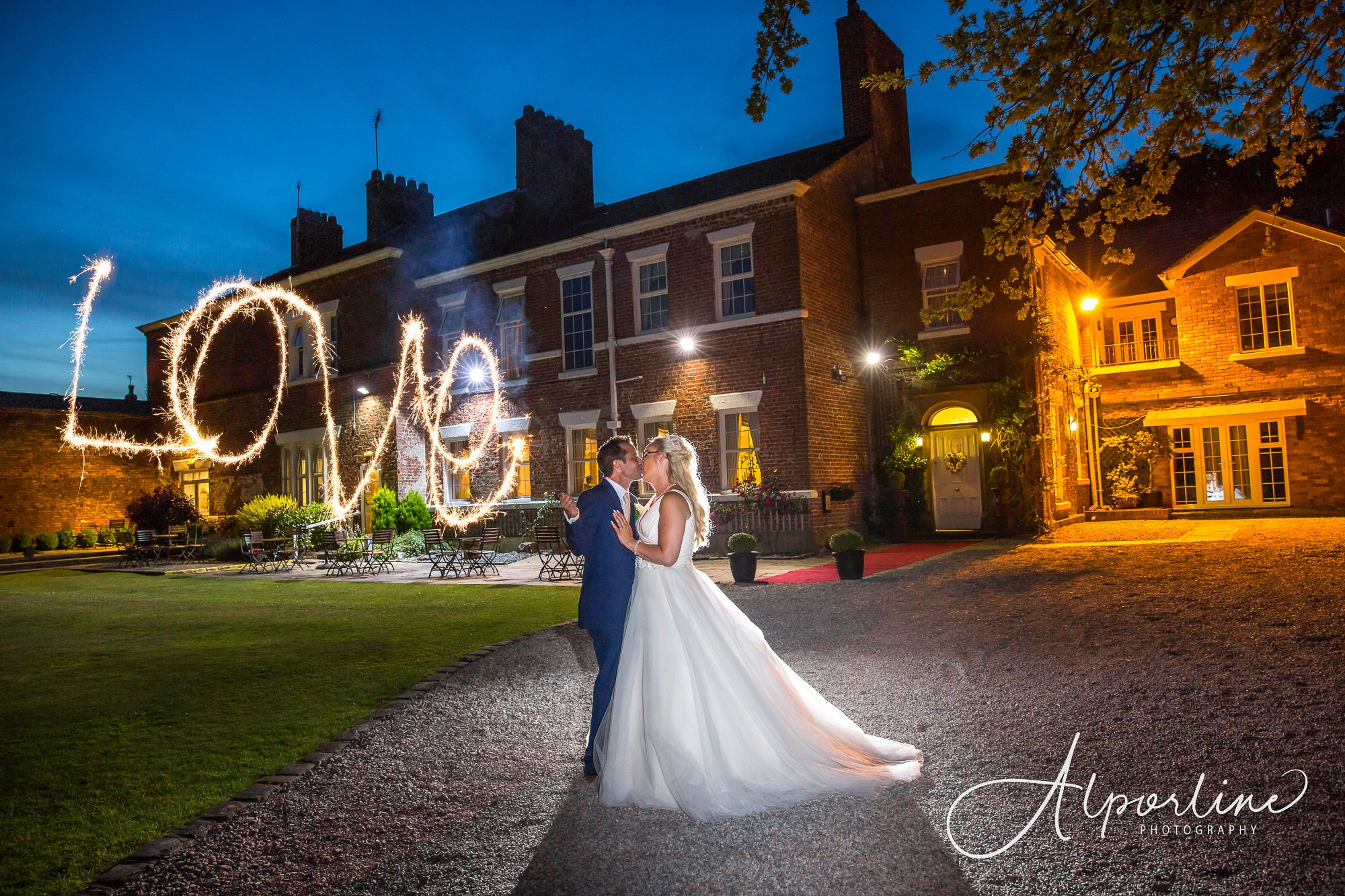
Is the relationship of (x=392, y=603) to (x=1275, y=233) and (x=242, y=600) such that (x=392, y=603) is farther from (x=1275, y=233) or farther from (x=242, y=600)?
(x=1275, y=233)

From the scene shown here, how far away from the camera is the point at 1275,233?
2214 cm

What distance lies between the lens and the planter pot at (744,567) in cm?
1290

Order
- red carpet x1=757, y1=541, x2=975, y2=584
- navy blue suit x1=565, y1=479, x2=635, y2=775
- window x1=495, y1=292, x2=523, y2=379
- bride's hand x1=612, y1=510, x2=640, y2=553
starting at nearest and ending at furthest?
1. bride's hand x1=612, y1=510, x2=640, y2=553
2. navy blue suit x1=565, y1=479, x2=635, y2=775
3. red carpet x1=757, y1=541, x2=975, y2=584
4. window x1=495, y1=292, x2=523, y2=379

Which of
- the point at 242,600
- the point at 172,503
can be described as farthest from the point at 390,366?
the point at 242,600

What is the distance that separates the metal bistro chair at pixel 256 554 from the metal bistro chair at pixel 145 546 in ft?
11.6

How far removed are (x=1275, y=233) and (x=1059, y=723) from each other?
23.1 meters

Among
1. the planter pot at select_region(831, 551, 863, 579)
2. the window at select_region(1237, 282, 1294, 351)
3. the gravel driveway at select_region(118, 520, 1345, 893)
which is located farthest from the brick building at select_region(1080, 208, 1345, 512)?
the gravel driveway at select_region(118, 520, 1345, 893)

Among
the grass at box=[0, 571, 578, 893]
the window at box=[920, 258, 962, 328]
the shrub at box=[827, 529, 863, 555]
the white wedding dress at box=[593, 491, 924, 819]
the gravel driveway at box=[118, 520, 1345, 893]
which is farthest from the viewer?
the window at box=[920, 258, 962, 328]

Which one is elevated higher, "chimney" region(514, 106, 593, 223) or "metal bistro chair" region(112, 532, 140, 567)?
"chimney" region(514, 106, 593, 223)

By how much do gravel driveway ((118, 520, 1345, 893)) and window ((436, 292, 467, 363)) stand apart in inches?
630

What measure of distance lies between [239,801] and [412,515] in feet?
57.8

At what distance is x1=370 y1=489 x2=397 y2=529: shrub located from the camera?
21.4m

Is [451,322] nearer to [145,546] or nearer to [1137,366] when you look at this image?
[145,546]

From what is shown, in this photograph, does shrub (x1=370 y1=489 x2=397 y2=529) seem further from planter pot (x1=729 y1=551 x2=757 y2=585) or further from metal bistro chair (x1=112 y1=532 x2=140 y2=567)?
planter pot (x1=729 y1=551 x2=757 y2=585)
